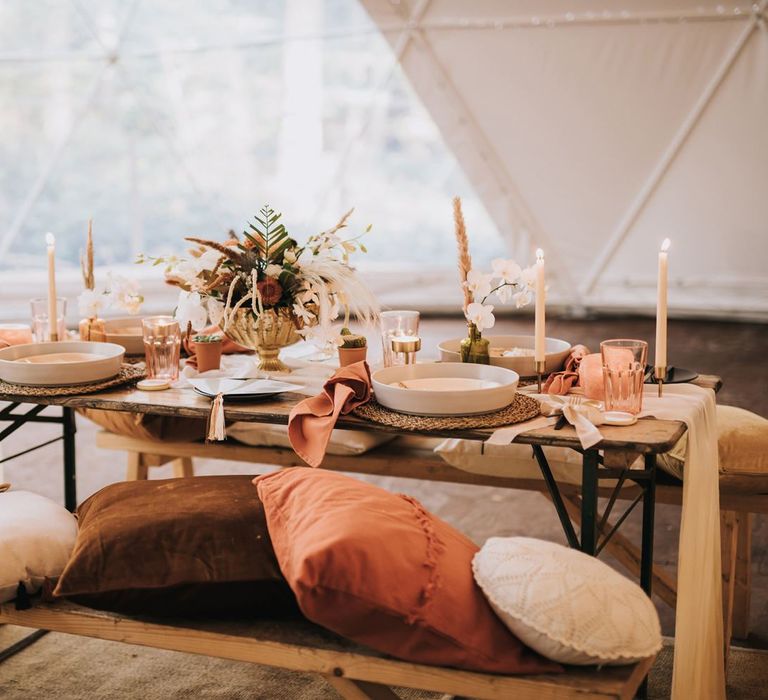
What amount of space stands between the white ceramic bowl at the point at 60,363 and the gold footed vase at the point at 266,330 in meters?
0.32

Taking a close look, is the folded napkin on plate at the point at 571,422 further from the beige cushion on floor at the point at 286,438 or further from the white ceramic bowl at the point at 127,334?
the white ceramic bowl at the point at 127,334

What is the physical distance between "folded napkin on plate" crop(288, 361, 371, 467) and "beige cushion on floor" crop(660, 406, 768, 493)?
80cm

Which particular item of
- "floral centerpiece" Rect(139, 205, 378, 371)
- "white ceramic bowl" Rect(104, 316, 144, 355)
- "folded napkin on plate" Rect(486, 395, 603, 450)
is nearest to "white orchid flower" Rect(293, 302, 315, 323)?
"floral centerpiece" Rect(139, 205, 378, 371)

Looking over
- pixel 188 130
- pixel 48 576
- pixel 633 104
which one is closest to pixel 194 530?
pixel 48 576

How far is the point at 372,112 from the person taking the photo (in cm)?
821

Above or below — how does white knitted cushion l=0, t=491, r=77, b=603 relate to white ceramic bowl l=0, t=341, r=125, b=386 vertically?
below

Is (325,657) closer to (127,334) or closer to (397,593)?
(397,593)

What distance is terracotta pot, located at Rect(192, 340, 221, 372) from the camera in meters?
2.61

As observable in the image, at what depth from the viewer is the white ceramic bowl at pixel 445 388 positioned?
2.07 metres

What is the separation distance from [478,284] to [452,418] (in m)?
0.46

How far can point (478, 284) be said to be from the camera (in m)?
2.40

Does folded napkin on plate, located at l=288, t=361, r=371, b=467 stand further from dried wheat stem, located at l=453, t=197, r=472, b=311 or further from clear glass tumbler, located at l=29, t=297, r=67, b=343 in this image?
clear glass tumbler, located at l=29, t=297, r=67, b=343

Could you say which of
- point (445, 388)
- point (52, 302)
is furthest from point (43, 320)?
point (445, 388)

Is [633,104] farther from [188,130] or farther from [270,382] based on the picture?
[270,382]
